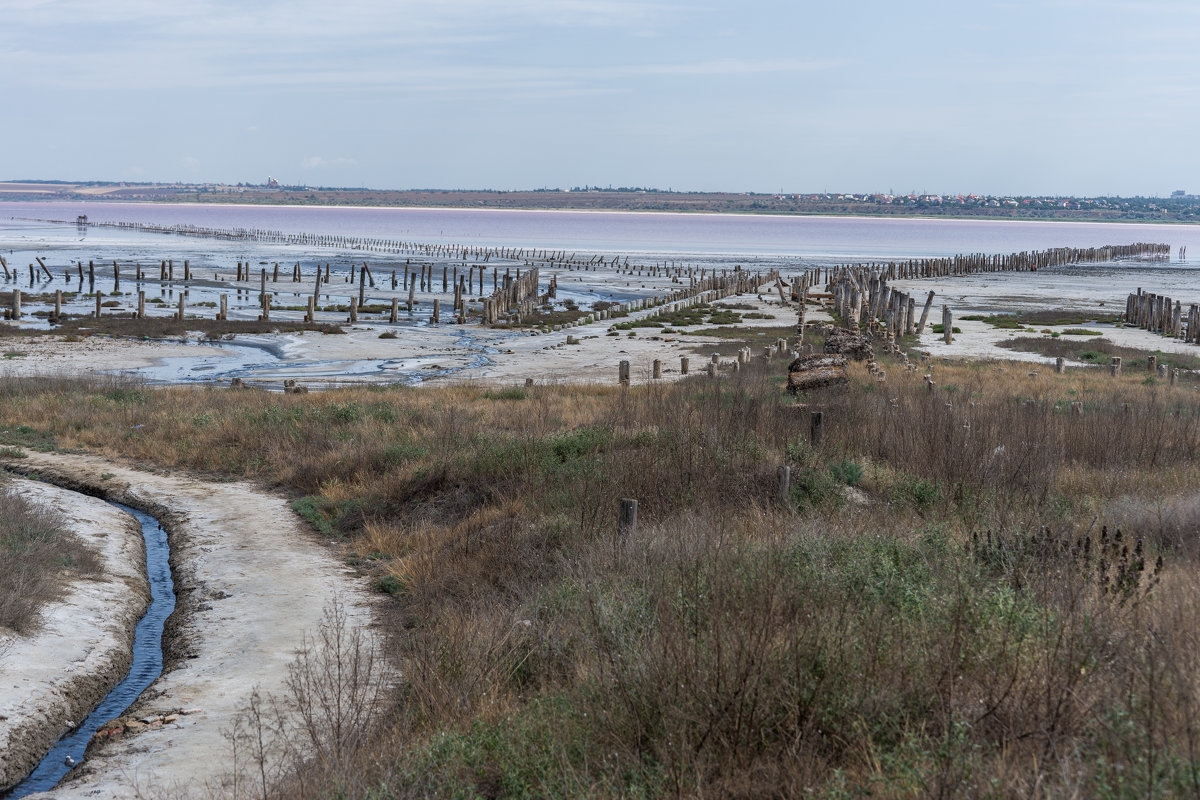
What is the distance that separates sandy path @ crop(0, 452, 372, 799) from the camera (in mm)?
7102

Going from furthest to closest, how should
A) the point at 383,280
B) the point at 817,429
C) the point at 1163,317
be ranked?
the point at 383,280 → the point at 1163,317 → the point at 817,429

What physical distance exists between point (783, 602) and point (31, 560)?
322 inches

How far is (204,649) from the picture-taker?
9531 millimetres

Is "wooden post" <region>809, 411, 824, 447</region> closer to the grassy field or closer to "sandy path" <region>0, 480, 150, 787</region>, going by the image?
the grassy field

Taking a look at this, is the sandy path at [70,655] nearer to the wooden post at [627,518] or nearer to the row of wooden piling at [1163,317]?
the wooden post at [627,518]

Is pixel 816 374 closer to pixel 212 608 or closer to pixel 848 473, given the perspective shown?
pixel 848 473

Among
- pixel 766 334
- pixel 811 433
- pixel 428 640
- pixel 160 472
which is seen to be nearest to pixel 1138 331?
pixel 766 334

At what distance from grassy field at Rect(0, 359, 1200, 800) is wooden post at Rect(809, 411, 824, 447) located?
0.43 ft

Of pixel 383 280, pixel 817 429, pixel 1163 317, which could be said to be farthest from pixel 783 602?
pixel 383 280

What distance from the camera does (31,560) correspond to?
10633 mm

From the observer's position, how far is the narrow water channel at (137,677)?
7.30m

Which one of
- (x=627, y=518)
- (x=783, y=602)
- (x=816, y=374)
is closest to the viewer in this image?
(x=783, y=602)

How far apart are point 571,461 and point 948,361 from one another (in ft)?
72.9

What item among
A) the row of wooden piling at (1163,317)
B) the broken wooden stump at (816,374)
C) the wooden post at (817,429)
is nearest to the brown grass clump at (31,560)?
the wooden post at (817,429)
